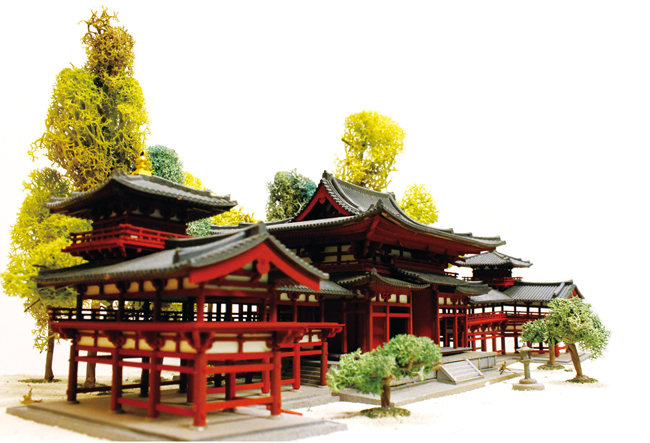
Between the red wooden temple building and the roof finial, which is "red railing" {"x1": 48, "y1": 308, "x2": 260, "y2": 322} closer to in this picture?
the red wooden temple building

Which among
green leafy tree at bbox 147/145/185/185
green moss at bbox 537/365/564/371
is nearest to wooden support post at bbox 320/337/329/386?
green moss at bbox 537/365/564/371

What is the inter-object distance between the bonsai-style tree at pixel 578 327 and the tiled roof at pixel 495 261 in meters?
11.8

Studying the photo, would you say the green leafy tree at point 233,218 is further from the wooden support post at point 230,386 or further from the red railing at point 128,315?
the wooden support post at point 230,386

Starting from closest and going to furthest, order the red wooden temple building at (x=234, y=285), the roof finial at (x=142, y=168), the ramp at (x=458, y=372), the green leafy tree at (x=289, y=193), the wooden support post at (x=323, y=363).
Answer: the red wooden temple building at (x=234, y=285)
the roof finial at (x=142, y=168)
the wooden support post at (x=323, y=363)
the ramp at (x=458, y=372)
the green leafy tree at (x=289, y=193)

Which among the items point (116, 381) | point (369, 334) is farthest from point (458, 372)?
point (116, 381)

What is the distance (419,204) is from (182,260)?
28.6 m

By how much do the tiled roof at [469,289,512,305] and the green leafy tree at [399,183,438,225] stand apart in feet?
22.6

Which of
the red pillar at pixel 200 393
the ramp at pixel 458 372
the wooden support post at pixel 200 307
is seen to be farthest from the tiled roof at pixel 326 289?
the red pillar at pixel 200 393

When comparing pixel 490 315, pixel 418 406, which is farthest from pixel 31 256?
pixel 490 315

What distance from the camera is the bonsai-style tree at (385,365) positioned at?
14.2 m

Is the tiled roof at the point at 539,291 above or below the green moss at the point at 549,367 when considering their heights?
above

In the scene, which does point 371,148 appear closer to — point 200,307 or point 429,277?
point 429,277

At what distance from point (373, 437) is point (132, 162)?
1695 centimetres

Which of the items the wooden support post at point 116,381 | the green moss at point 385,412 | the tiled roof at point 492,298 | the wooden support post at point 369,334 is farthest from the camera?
the tiled roof at point 492,298
